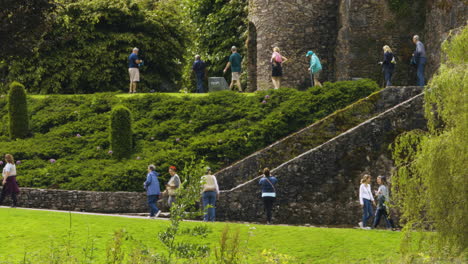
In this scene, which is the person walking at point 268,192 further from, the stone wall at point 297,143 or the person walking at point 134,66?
the person walking at point 134,66

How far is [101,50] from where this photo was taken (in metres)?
38.8

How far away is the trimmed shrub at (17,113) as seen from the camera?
105 ft

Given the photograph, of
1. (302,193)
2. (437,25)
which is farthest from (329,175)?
(437,25)

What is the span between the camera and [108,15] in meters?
39.9

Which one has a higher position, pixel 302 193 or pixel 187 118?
pixel 187 118

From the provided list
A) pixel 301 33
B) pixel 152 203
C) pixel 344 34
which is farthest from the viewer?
pixel 301 33

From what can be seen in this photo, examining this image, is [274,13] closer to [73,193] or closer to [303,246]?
[73,193]

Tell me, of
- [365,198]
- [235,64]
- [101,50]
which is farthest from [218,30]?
[365,198]

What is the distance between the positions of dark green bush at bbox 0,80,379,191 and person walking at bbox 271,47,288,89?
1702 millimetres

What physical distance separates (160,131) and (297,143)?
5.20 metres

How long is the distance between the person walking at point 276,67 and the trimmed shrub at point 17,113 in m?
8.21

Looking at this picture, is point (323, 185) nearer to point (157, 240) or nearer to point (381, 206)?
point (381, 206)

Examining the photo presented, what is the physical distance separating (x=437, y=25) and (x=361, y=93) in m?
4.31

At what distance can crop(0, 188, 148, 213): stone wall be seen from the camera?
82.7ft
